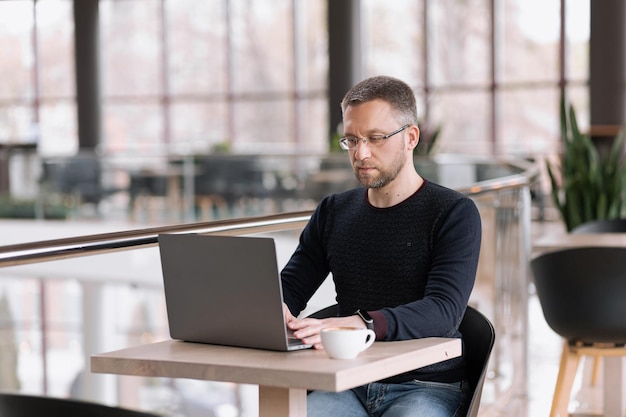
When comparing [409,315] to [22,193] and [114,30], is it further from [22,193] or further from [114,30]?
[114,30]

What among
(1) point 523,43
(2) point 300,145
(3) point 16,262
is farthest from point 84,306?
(3) point 16,262

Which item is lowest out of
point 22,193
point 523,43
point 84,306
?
point 84,306

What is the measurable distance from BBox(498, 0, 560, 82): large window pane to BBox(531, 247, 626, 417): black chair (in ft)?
33.7

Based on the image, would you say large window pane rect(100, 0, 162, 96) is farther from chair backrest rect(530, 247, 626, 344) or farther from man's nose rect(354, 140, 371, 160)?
man's nose rect(354, 140, 371, 160)

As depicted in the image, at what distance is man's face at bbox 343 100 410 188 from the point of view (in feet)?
7.35

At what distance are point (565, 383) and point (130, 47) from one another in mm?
13780

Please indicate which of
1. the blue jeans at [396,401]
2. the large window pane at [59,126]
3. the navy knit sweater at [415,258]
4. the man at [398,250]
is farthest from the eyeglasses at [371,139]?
the large window pane at [59,126]

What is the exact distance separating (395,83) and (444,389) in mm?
681

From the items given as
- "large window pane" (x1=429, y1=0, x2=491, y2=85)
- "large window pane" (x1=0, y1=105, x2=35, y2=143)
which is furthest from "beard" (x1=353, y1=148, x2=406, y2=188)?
"large window pane" (x1=0, y1=105, x2=35, y2=143)

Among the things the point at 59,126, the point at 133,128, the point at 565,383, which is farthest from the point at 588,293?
the point at 59,126

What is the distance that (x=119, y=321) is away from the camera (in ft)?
32.1

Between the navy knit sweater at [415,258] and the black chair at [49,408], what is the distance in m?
0.66

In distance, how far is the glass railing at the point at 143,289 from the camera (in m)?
2.87

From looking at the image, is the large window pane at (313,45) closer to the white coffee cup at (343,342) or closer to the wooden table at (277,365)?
the wooden table at (277,365)
